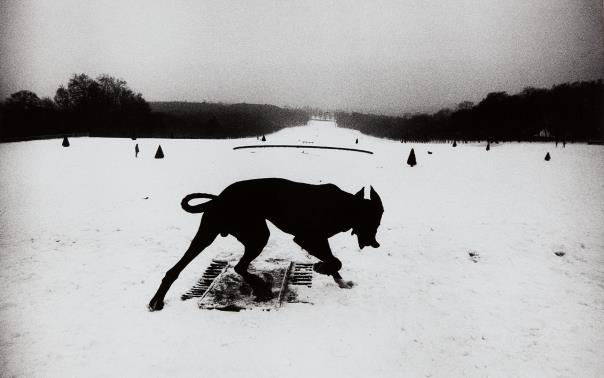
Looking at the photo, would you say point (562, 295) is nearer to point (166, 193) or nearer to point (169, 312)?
point (169, 312)

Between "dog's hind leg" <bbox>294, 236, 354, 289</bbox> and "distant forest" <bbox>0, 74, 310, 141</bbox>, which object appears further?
"distant forest" <bbox>0, 74, 310, 141</bbox>

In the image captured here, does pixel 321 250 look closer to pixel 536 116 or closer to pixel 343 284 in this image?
pixel 343 284

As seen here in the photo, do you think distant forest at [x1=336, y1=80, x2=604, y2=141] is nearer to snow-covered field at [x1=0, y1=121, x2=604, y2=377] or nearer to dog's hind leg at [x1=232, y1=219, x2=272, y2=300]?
snow-covered field at [x1=0, y1=121, x2=604, y2=377]

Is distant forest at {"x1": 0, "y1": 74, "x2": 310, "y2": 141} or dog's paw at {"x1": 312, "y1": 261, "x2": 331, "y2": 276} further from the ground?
distant forest at {"x1": 0, "y1": 74, "x2": 310, "y2": 141}

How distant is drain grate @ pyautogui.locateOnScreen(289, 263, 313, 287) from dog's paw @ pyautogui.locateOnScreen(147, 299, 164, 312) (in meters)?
2.32

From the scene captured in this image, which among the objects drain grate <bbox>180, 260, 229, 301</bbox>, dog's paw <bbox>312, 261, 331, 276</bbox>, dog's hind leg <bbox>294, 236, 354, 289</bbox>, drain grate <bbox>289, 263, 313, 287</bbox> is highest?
dog's hind leg <bbox>294, 236, 354, 289</bbox>

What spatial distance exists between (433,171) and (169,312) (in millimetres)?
19745

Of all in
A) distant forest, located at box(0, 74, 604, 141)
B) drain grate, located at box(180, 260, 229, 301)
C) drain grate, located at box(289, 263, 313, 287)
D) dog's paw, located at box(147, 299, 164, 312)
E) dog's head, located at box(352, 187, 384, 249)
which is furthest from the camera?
distant forest, located at box(0, 74, 604, 141)

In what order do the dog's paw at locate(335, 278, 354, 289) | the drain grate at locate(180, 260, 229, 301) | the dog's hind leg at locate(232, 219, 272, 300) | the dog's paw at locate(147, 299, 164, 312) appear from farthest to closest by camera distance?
the dog's paw at locate(335, 278, 354, 289) → the drain grate at locate(180, 260, 229, 301) → the dog's hind leg at locate(232, 219, 272, 300) → the dog's paw at locate(147, 299, 164, 312)

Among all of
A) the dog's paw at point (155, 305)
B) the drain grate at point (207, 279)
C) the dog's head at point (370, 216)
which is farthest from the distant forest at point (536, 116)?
the dog's paw at point (155, 305)

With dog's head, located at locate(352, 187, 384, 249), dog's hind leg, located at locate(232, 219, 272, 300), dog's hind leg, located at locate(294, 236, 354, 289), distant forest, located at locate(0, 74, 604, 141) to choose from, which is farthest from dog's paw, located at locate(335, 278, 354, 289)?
distant forest, located at locate(0, 74, 604, 141)

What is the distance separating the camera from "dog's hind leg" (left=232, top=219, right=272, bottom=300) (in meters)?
5.73

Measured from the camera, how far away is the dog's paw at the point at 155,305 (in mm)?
5582

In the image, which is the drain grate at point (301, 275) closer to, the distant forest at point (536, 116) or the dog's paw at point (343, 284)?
the dog's paw at point (343, 284)
